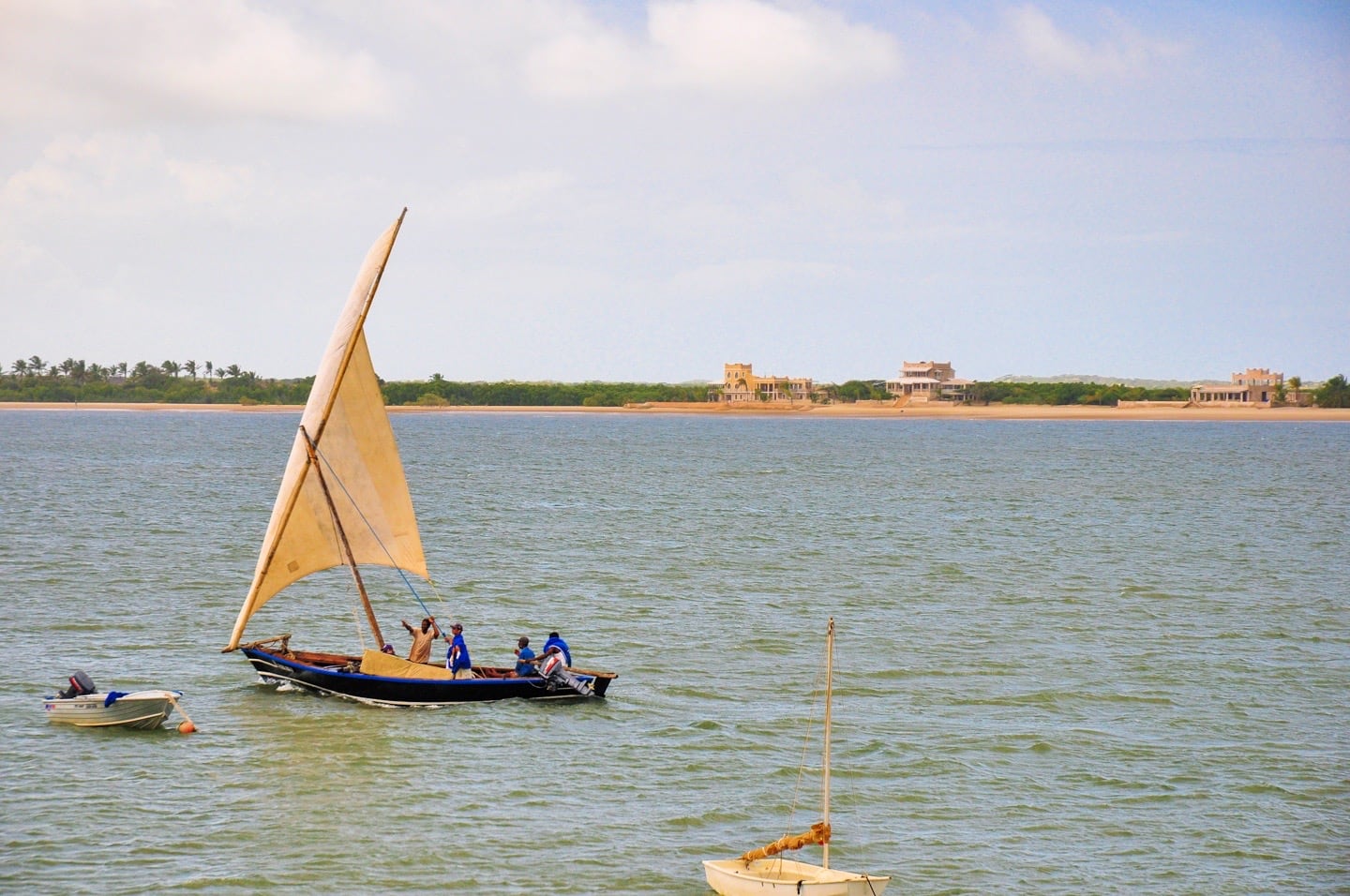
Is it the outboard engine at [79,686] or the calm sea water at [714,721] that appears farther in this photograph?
the outboard engine at [79,686]

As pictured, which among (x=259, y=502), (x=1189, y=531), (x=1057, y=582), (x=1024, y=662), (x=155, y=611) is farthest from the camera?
(x=259, y=502)

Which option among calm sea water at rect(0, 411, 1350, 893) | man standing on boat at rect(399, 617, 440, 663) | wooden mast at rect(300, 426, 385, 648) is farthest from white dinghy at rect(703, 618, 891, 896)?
wooden mast at rect(300, 426, 385, 648)

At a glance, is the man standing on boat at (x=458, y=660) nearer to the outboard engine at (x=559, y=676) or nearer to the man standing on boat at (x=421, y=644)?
the man standing on boat at (x=421, y=644)

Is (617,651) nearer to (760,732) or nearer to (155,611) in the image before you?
(760,732)

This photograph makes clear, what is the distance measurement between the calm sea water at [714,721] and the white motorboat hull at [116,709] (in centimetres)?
36

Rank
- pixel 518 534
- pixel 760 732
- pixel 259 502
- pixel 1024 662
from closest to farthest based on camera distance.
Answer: pixel 760 732 → pixel 1024 662 → pixel 518 534 → pixel 259 502

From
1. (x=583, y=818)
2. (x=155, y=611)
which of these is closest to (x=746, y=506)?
(x=155, y=611)

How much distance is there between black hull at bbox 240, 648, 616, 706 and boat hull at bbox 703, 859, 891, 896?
10.4 m

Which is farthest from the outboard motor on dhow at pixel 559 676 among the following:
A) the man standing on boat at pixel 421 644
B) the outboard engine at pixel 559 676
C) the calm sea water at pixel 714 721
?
the man standing on boat at pixel 421 644

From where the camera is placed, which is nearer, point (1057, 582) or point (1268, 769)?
point (1268, 769)

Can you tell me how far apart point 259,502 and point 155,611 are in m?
42.2

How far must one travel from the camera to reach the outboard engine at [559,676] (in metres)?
30.1

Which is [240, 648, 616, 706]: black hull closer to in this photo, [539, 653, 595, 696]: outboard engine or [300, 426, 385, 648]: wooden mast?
[539, 653, 595, 696]: outboard engine

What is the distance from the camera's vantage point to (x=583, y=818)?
23547mm
